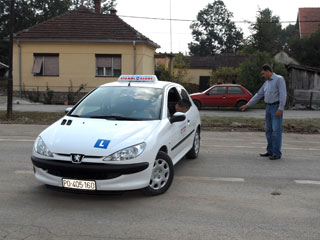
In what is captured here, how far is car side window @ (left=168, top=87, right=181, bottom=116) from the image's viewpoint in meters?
6.39

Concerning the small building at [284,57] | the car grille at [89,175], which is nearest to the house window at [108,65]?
the small building at [284,57]

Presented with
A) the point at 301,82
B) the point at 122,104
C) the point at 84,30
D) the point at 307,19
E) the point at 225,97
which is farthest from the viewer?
the point at 307,19

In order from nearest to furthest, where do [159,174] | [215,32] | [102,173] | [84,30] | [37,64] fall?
[102,173], [159,174], [37,64], [84,30], [215,32]

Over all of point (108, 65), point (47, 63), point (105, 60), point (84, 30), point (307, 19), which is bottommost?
point (108, 65)

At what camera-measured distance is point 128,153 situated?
475cm

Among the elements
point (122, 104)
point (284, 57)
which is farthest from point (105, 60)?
point (122, 104)

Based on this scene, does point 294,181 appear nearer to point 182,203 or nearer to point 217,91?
point 182,203

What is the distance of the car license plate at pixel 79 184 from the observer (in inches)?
183

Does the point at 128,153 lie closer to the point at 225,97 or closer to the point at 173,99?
the point at 173,99

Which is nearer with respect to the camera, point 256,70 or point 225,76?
point 256,70

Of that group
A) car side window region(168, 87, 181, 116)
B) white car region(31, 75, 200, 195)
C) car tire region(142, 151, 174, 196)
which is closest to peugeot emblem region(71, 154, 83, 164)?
white car region(31, 75, 200, 195)

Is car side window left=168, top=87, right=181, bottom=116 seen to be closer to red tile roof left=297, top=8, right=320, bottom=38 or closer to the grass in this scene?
the grass

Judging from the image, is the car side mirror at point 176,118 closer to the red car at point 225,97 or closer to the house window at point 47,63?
the red car at point 225,97

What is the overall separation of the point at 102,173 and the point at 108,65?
23014 millimetres
